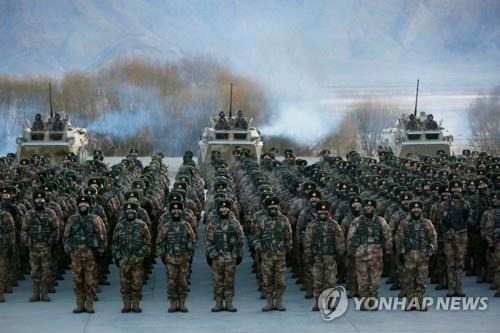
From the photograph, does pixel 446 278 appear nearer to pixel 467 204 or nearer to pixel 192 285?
pixel 467 204

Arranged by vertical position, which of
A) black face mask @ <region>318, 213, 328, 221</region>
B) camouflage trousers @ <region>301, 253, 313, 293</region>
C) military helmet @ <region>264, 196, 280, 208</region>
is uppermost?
military helmet @ <region>264, 196, 280, 208</region>

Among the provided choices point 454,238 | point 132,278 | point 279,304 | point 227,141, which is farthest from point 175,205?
point 227,141

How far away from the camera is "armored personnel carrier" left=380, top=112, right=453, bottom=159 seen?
39.1 meters

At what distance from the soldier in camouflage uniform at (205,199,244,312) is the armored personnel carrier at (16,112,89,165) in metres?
19.4

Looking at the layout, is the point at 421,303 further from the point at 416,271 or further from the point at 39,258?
the point at 39,258

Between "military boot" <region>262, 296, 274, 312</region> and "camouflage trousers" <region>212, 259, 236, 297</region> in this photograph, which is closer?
"camouflage trousers" <region>212, 259, 236, 297</region>

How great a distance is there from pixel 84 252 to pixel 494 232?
5554mm

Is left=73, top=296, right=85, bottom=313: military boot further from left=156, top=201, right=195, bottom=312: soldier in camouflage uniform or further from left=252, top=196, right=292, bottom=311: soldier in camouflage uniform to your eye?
left=252, top=196, right=292, bottom=311: soldier in camouflage uniform

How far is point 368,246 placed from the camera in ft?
63.5

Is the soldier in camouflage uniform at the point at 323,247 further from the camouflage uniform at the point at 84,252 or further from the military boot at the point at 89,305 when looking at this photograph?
the military boot at the point at 89,305

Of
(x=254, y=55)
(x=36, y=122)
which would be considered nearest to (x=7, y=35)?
(x=254, y=55)

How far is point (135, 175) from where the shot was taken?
28.3 meters

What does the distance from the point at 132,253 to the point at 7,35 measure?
81574 mm

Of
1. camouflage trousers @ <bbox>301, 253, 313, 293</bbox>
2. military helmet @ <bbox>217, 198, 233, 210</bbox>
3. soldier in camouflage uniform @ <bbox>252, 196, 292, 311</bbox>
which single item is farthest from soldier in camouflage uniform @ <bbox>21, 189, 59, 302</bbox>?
camouflage trousers @ <bbox>301, 253, 313, 293</bbox>
